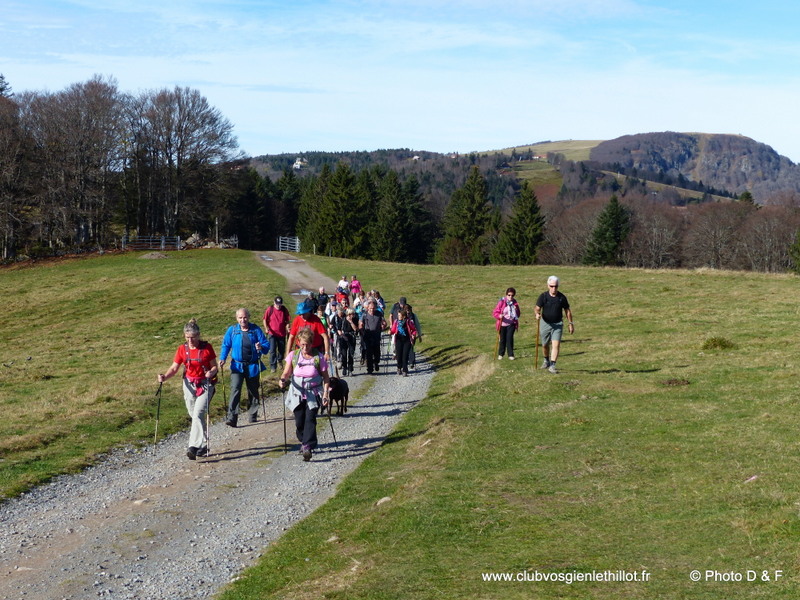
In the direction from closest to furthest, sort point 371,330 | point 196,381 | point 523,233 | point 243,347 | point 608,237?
point 196,381, point 243,347, point 371,330, point 608,237, point 523,233

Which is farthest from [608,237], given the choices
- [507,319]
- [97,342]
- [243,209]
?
[507,319]

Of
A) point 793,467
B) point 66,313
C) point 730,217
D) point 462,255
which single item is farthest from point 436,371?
point 730,217

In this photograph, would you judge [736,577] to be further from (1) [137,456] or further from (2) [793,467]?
(1) [137,456]

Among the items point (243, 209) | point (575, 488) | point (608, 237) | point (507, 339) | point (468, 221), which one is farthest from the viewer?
point (243, 209)

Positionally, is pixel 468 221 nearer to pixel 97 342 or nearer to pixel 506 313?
pixel 97 342

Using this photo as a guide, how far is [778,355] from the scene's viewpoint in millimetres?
20266

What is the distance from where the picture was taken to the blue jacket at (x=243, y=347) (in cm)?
1515

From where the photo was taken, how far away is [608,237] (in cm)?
9275

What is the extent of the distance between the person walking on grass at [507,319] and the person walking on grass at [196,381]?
1057 centimetres

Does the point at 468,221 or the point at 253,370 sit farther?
the point at 468,221

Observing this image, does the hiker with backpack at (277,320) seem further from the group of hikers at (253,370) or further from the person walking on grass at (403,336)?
the person walking on grass at (403,336)

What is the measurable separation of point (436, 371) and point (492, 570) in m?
16.2

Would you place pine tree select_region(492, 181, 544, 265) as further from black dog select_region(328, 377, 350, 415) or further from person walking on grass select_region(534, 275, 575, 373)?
black dog select_region(328, 377, 350, 415)

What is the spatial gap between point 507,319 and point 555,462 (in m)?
11.3
